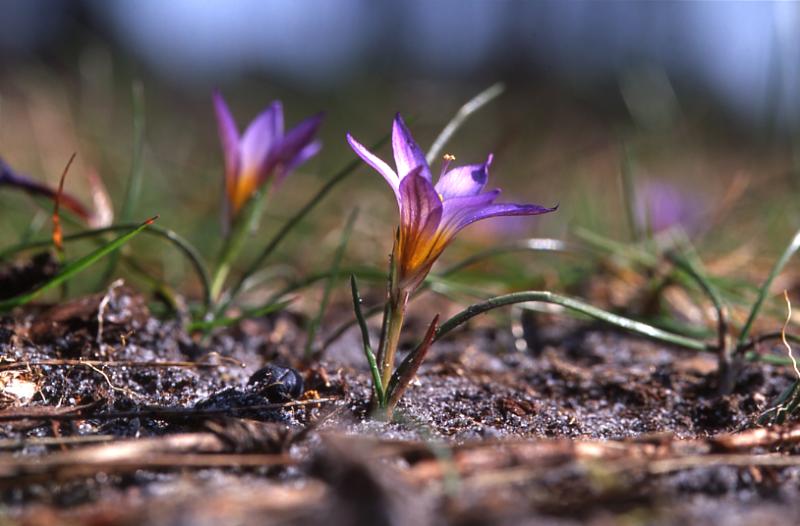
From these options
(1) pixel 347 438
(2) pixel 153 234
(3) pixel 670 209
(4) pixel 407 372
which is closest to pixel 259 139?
(2) pixel 153 234

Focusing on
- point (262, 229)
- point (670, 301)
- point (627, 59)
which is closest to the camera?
point (670, 301)

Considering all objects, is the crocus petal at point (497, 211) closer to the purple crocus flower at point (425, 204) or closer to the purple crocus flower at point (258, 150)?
the purple crocus flower at point (425, 204)

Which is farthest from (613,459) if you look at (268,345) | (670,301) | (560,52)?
(560,52)

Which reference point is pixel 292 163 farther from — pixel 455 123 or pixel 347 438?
pixel 347 438

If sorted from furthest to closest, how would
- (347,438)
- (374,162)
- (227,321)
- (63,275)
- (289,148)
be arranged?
(289,148), (227,321), (63,275), (374,162), (347,438)

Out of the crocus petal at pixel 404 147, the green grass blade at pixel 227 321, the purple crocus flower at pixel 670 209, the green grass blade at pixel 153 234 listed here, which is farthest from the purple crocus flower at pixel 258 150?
the purple crocus flower at pixel 670 209

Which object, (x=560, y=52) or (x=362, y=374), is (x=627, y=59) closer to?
(x=560, y=52)
